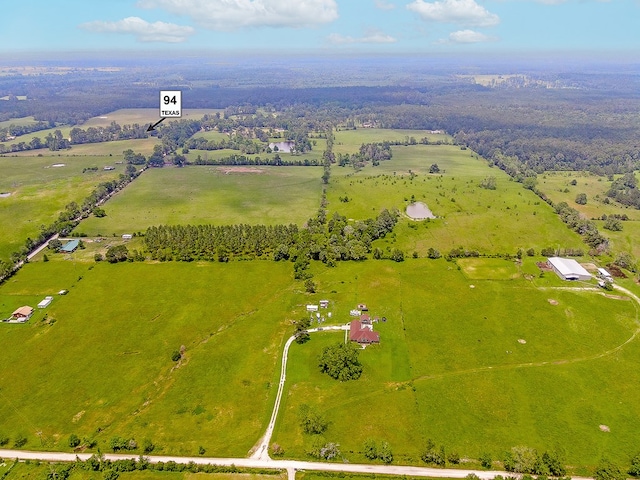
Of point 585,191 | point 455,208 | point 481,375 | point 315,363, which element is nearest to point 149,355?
point 315,363

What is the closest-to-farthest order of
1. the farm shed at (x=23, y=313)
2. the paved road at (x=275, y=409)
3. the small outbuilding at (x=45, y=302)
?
the paved road at (x=275, y=409) → the farm shed at (x=23, y=313) → the small outbuilding at (x=45, y=302)

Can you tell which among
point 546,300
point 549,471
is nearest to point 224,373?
point 549,471

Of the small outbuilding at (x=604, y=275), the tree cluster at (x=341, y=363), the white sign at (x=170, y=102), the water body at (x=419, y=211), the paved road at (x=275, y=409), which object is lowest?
the paved road at (x=275, y=409)

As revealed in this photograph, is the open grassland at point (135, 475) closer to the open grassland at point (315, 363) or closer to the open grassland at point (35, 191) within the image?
the open grassland at point (315, 363)

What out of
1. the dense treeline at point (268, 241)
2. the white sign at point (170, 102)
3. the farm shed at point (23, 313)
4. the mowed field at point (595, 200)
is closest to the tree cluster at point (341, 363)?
the dense treeline at point (268, 241)

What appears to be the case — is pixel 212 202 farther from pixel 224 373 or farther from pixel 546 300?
pixel 546 300

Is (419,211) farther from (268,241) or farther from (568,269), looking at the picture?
(268,241)

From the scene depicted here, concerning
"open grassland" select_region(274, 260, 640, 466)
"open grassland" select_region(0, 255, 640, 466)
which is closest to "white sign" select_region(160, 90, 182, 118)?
"open grassland" select_region(0, 255, 640, 466)
